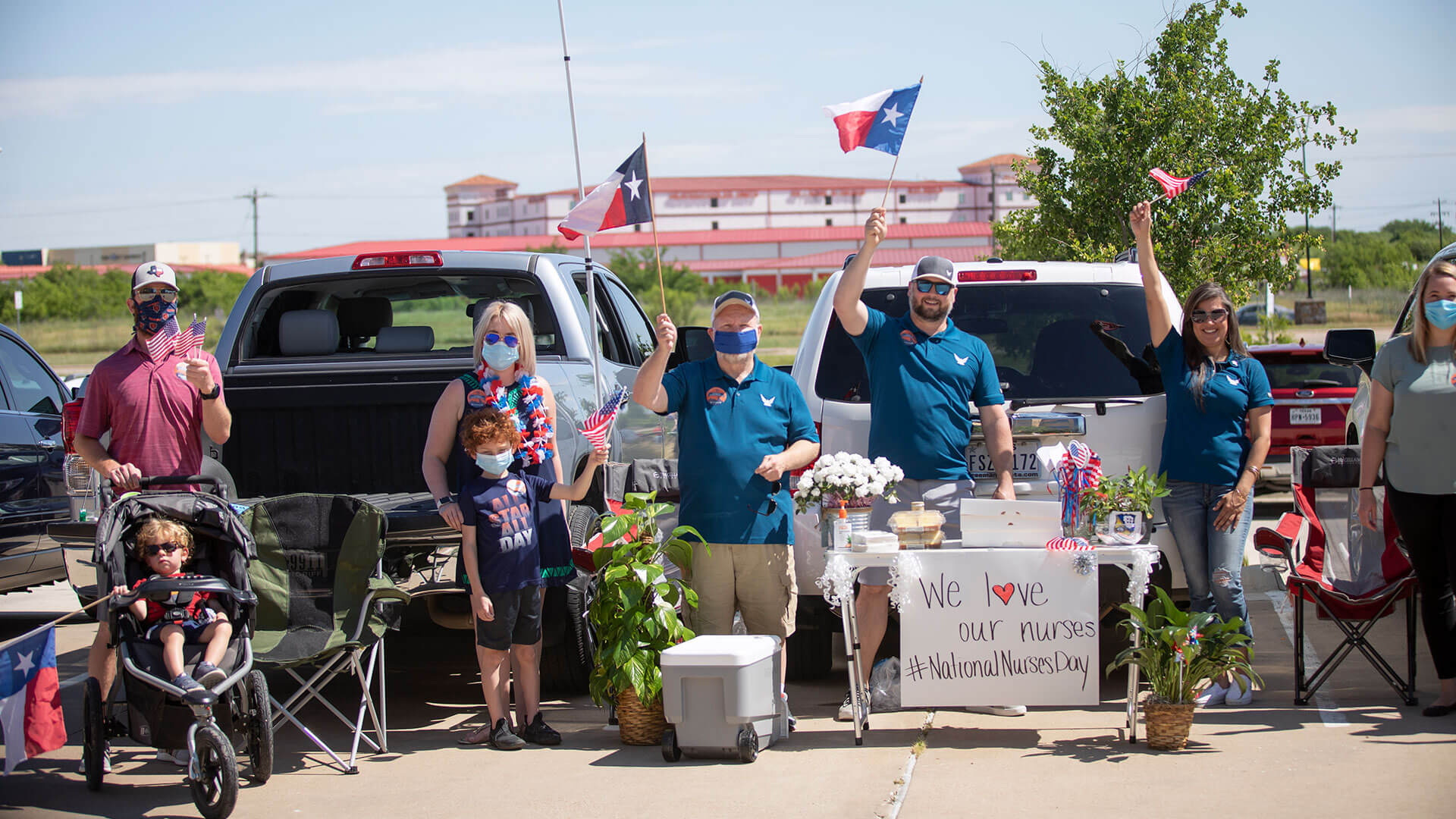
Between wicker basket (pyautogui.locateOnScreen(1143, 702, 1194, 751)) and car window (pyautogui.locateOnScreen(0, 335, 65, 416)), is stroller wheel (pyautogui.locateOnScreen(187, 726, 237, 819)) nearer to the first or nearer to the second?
wicker basket (pyautogui.locateOnScreen(1143, 702, 1194, 751))

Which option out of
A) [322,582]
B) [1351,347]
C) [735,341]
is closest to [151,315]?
[322,582]

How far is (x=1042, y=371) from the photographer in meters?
6.04

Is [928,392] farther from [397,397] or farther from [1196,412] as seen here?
[397,397]

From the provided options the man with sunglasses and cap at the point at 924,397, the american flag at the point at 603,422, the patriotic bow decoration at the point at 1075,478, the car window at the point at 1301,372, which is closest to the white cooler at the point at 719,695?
the man with sunglasses and cap at the point at 924,397

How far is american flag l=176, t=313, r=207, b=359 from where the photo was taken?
18.4 ft

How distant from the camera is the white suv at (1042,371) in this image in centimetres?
588

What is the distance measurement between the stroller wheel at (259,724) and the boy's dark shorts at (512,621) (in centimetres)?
90

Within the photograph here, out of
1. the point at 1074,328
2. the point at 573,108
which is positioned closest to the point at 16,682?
the point at 573,108

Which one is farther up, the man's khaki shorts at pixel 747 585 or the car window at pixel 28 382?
the car window at pixel 28 382

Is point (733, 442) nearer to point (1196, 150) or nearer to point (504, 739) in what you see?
point (504, 739)

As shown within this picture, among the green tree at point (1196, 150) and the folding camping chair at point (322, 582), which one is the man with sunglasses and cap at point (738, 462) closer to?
the folding camping chair at point (322, 582)

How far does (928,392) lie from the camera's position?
5633 millimetres

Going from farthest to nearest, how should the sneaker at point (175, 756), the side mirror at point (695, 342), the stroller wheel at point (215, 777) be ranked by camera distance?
the side mirror at point (695, 342)
the sneaker at point (175, 756)
the stroller wheel at point (215, 777)

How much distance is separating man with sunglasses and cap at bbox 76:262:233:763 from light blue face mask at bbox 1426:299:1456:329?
531cm
